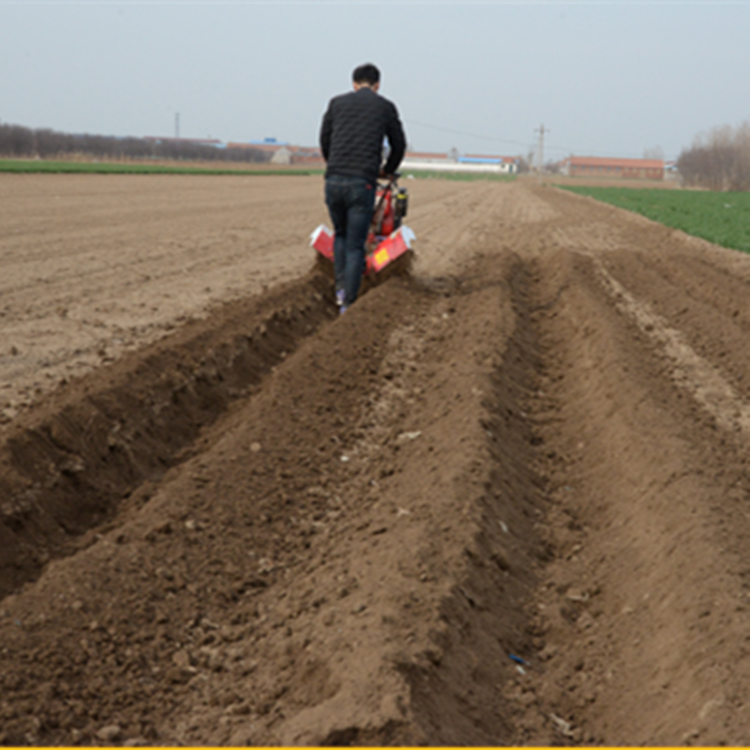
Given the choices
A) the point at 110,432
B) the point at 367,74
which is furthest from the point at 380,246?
the point at 110,432

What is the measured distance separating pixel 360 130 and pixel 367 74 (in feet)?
1.95

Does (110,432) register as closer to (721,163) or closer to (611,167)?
(721,163)

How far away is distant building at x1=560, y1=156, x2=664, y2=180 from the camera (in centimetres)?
16350

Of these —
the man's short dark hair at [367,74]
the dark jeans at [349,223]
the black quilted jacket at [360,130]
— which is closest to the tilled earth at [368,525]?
the dark jeans at [349,223]

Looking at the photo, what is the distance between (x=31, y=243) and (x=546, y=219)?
16387 millimetres

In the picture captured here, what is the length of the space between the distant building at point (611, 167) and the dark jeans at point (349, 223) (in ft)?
531

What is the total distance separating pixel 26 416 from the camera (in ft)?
17.8

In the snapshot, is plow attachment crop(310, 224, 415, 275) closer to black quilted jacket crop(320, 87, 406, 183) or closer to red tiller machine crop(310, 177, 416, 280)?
red tiller machine crop(310, 177, 416, 280)

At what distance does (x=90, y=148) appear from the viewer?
7625 centimetres

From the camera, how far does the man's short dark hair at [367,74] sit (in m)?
8.75

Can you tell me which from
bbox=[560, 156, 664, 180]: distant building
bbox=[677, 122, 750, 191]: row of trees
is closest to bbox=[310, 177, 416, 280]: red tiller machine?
bbox=[677, 122, 750, 191]: row of trees

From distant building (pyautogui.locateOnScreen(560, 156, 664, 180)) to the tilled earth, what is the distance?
6430 inches

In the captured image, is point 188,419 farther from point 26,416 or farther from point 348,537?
point 348,537

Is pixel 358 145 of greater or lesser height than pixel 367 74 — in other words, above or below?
below
